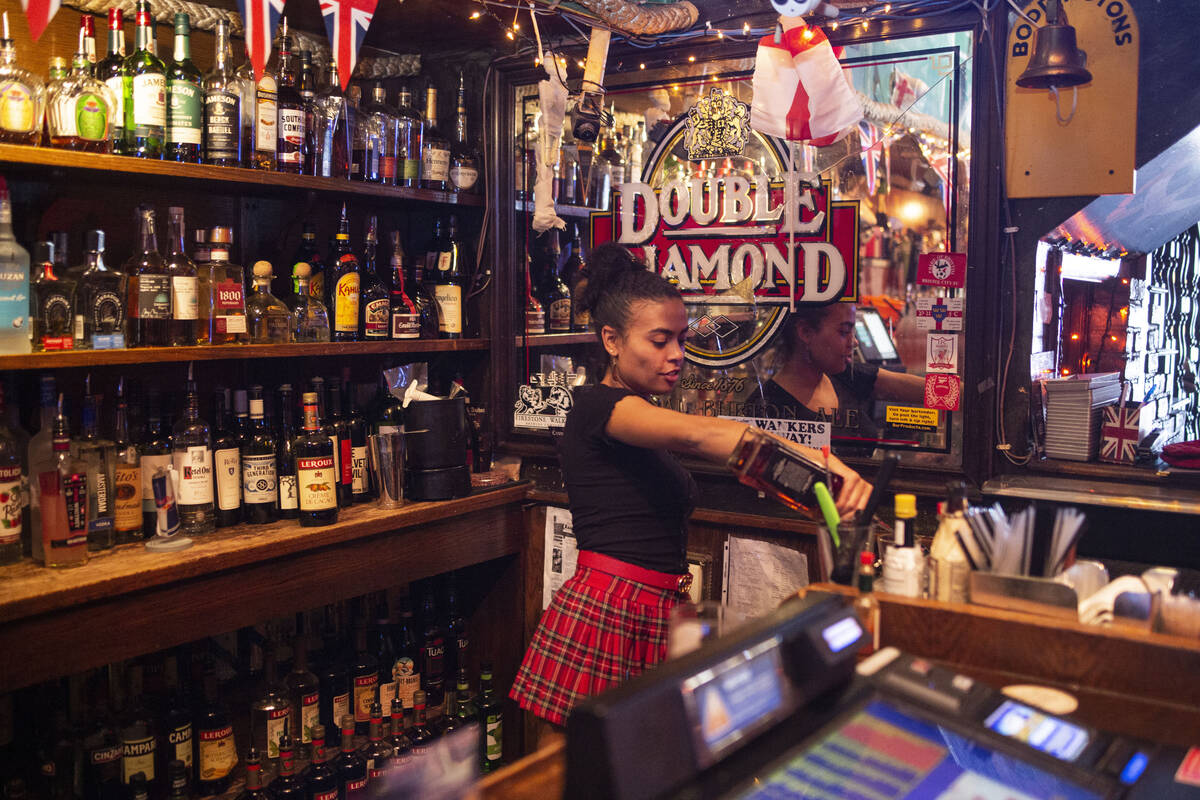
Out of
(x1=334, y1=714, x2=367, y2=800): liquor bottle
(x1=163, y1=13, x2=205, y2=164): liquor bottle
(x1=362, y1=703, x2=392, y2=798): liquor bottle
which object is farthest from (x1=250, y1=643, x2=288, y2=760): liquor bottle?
(x1=163, y1=13, x2=205, y2=164): liquor bottle

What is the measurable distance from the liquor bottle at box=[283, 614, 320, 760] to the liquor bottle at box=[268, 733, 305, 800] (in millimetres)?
78

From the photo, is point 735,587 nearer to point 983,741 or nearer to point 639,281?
point 639,281

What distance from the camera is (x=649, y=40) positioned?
298 cm

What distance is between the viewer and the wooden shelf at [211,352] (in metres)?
2.19

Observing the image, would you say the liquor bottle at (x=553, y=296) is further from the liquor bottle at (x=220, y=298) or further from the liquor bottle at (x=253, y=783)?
the liquor bottle at (x=253, y=783)

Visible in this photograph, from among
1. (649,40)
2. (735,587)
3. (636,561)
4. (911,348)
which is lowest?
(735,587)

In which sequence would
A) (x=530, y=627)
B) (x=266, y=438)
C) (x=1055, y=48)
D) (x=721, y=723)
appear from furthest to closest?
(x=530, y=627)
(x=266, y=438)
(x=1055, y=48)
(x=721, y=723)

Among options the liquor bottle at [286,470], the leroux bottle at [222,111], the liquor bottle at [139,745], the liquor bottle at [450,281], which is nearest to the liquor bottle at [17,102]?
the leroux bottle at [222,111]

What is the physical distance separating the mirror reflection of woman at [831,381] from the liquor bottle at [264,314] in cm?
144

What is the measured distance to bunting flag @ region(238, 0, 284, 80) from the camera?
234 centimetres

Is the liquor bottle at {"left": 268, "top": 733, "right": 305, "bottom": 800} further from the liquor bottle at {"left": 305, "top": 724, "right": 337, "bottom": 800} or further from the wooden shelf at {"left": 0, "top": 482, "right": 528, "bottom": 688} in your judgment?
the wooden shelf at {"left": 0, "top": 482, "right": 528, "bottom": 688}

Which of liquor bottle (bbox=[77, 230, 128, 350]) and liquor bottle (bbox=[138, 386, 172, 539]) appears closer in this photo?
liquor bottle (bbox=[77, 230, 128, 350])

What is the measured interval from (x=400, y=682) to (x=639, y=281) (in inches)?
62.8

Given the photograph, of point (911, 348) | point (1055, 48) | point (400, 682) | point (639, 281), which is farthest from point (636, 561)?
point (1055, 48)
